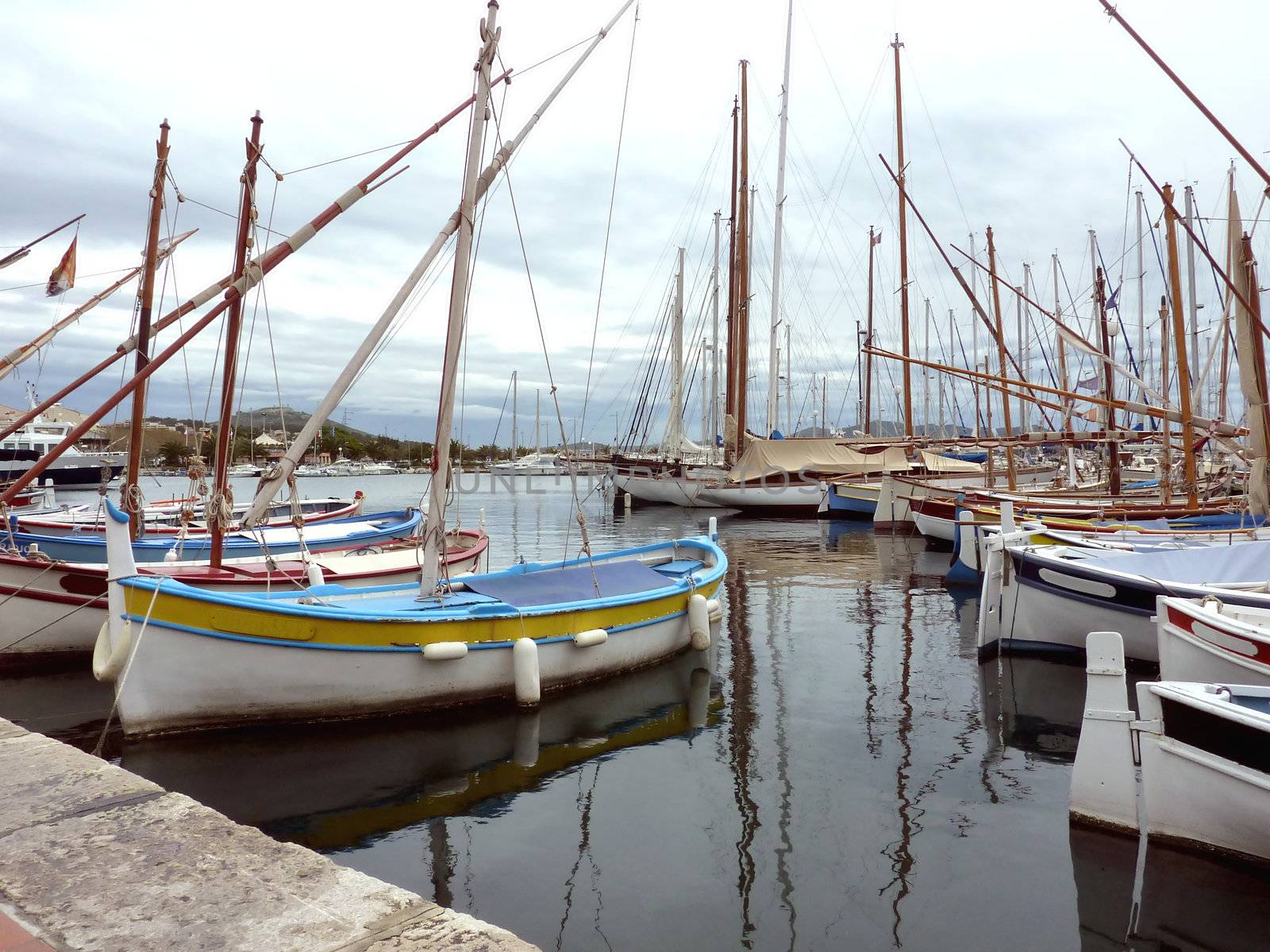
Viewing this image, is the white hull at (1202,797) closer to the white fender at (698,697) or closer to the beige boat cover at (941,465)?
the white fender at (698,697)

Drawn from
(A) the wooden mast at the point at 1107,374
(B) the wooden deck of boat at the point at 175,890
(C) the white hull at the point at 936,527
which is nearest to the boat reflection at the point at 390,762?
(B) the wooden deck of boat at the point at 175,890

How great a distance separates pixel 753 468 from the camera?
3903 centimetres

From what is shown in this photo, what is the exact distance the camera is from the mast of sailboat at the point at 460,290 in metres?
9.45

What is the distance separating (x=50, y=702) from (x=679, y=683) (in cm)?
785

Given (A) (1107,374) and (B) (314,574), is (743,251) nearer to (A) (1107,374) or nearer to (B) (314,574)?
(A) (1107,374)

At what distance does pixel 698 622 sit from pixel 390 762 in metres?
4.97

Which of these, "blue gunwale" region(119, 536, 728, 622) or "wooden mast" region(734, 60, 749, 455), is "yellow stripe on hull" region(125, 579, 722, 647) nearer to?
"blue gunwale" region(119, 536, 728, 622)

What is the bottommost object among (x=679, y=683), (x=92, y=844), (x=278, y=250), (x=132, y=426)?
(x=679, y=683)

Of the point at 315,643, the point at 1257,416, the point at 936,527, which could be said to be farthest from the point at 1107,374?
the point at 315,643

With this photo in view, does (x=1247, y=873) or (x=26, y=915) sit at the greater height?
(x=26, y=915)

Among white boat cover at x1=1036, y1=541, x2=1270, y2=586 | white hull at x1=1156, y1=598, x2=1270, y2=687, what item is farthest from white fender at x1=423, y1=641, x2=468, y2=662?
white boat cover at x1=1036, y1=541, x2=1270, y2=586

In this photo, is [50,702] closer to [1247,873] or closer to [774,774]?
[774,774]

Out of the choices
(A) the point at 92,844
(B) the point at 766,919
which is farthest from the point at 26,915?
(B) the point at 766,919

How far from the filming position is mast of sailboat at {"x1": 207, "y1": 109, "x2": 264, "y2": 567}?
9.91 metres
